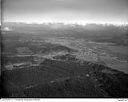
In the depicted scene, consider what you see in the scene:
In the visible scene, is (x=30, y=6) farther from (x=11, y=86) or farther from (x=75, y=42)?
(x=11, y=86)

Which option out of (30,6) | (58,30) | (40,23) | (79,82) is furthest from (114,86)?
(30,6)

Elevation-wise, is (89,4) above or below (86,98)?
above

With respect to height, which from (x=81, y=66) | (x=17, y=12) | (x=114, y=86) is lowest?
(x=114, y=86)

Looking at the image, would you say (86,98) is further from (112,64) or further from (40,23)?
(40,23)

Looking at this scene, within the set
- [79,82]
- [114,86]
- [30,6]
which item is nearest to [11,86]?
[79,82]

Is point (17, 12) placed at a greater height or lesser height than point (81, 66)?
greater

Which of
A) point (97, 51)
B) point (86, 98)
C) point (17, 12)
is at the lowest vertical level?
point (86, 98)
